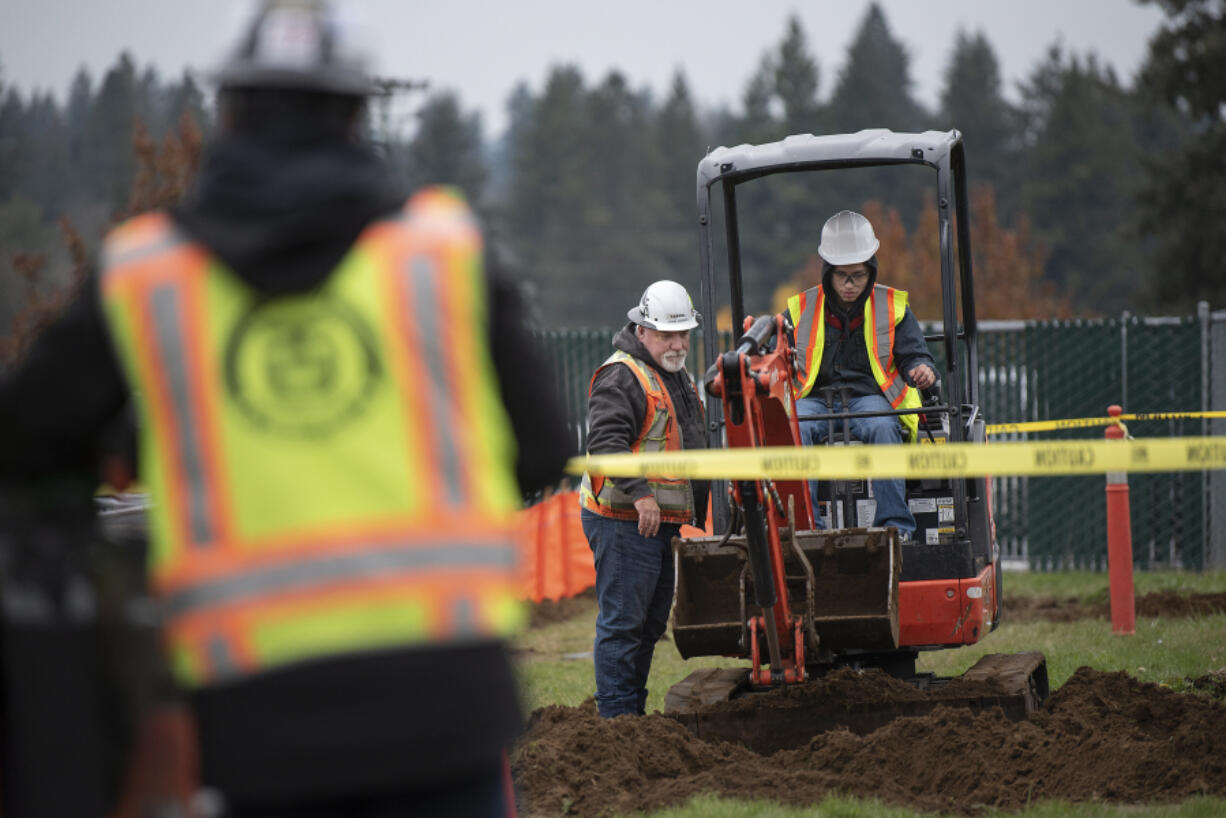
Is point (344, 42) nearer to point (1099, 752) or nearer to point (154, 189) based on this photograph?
point (1099, 752)

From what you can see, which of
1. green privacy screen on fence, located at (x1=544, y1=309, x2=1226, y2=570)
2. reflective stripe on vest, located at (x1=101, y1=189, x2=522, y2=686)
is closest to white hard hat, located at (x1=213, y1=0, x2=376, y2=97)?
reflective stripe on vest, located at (x1=101, y1=189, x2=522, y2=686)

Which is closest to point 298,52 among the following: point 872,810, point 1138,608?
point 872,810

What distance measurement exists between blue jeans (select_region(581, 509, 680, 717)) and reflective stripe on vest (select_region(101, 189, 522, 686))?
5.51 meters

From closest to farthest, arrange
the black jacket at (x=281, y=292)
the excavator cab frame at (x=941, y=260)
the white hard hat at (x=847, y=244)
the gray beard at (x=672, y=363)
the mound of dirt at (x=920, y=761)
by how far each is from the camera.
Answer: the black jacket at (x=281, y=292) → the mound of dirt at (x=920, y=761) → the excavator cab frame at (x=941, y=260) → the gray beard at (x=672, y=363) → the white hard hat at (x=847, y=244)

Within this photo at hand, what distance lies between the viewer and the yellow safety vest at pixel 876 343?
8375 millimetres

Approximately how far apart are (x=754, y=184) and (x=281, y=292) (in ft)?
208

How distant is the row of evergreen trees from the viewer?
194ft

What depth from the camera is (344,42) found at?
2.56m

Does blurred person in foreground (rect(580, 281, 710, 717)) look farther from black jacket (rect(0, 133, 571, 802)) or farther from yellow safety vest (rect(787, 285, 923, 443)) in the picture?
black jacket (rect(0, 133, 571, 802))

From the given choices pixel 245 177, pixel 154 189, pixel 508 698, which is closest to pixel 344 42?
pixel 245 177

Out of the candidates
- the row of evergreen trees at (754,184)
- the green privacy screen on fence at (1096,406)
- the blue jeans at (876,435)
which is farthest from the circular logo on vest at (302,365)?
the row of evergreen trees at (754,184)

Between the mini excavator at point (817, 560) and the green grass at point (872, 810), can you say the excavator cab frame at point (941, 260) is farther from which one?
the green grass at point (872, 810)

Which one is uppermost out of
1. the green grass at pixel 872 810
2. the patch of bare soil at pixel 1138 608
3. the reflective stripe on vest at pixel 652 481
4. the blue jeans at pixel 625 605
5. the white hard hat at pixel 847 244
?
the white hard hat at pixel 847 244

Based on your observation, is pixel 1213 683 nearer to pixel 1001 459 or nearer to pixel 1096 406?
pixel 1001 459
